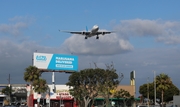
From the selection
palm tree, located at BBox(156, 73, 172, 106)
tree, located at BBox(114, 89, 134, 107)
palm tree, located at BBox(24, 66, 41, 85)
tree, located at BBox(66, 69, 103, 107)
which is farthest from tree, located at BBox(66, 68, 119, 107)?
palm tree, located at BBox(156, 73, 172, 106)

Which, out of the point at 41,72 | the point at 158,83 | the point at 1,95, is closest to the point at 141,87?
the point at 158,83

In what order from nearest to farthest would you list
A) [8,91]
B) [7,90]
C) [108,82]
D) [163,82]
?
[108,82] → [163,82] → [8,91] → [7,90]

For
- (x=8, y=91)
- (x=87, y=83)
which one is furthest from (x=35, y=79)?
(x=8, y=91)

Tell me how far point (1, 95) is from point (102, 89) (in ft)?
182

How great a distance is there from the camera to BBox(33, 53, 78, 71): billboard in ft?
307

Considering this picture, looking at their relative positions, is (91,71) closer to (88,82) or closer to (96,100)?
(88,82)

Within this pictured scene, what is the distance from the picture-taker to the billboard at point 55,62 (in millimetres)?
93688

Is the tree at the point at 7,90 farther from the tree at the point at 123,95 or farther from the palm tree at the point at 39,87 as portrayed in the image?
the tree at the point at 123,95

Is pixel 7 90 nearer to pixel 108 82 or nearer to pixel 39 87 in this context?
pixel 39 87

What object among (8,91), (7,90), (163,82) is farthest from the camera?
(7,90)

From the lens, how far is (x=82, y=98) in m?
90.8

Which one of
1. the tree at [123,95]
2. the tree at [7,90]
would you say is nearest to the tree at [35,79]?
the tree at [123,95]

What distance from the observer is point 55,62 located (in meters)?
95.6

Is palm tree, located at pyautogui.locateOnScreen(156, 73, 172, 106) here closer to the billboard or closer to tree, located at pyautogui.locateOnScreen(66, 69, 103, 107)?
tree, located at pyautogui.locateOnScreen(66, 69, 103, 107)
